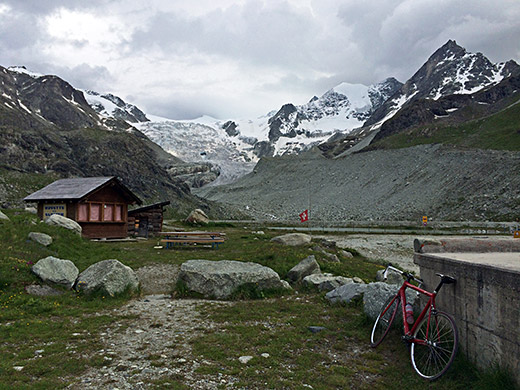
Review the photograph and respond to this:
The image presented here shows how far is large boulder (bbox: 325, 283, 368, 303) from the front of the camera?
10.6 meters

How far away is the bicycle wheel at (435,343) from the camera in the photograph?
5934mm

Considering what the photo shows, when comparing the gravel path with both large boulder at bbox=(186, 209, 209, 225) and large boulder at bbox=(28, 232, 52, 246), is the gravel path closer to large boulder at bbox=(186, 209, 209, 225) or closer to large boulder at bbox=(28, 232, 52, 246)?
large boulder at bbox=(186, 209, 209, 225)

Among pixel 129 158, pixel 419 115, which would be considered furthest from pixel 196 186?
pixel 419 115

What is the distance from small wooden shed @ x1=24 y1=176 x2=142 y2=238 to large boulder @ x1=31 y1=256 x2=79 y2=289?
16.3 meters

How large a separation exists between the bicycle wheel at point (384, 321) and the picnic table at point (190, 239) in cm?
1804

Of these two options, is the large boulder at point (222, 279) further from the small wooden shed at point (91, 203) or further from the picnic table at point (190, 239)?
the small wooden shed at point (91, 203)

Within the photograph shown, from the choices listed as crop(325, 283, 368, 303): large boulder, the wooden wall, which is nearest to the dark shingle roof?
the wooden wall

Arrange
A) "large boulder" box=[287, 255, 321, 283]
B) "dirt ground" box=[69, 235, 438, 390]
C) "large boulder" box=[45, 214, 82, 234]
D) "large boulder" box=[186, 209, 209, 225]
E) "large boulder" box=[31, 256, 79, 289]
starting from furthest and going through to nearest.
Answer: "large boulder" box=[186, 209, 209, 225] → "large boulder" box=[45, 214, 82, 234] → "large boulder" box=[287, 255, 321, 283] → "large boulder" box=[31, 256, 79, 289] → "dirt ground" box=[69, 235, 438, 390]

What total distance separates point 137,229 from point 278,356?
31.1 meters

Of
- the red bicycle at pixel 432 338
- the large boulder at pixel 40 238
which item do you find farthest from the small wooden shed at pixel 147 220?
the red bicycle at pixel 432 338

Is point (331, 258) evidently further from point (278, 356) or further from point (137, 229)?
point (137, 229)

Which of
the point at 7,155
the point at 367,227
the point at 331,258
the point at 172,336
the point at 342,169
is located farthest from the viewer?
the point at 342,169

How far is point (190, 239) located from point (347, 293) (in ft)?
54.0

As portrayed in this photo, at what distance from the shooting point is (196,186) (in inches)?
6841
